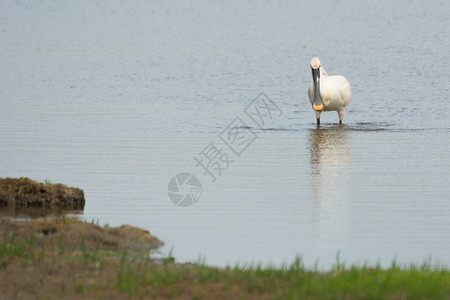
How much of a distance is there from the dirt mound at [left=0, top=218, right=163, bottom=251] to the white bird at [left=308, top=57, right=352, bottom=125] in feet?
31.3

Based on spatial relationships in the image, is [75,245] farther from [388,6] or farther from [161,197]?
[388,6]

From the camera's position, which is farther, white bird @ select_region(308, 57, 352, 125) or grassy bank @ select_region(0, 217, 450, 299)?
white bird @ select_region(308, 57, 352, 125)

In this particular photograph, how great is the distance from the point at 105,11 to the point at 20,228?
119 feet

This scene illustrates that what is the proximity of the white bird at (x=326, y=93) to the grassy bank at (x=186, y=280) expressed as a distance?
1025cm

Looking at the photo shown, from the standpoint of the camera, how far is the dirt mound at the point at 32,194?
996 cm

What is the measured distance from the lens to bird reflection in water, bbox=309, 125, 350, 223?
10177 mm

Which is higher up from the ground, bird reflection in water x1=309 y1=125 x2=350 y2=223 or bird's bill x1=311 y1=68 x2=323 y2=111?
bird's bill x1=311 y1=68 x2=323 y2=111

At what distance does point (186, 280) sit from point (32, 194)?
3.42m

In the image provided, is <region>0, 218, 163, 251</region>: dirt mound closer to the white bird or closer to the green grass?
the green grass

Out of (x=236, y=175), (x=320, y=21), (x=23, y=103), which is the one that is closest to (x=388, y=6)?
(x=320, y=21)

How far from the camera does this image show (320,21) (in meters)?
38.7

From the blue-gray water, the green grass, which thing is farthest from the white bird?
the green grass

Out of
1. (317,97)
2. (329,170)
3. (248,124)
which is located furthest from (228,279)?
(317,97)

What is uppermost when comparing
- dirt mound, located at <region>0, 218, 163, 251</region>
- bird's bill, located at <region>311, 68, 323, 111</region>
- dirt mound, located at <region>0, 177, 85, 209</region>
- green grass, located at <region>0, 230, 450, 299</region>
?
bird's bill, located at <region>311, 68, 323, 111</region>
